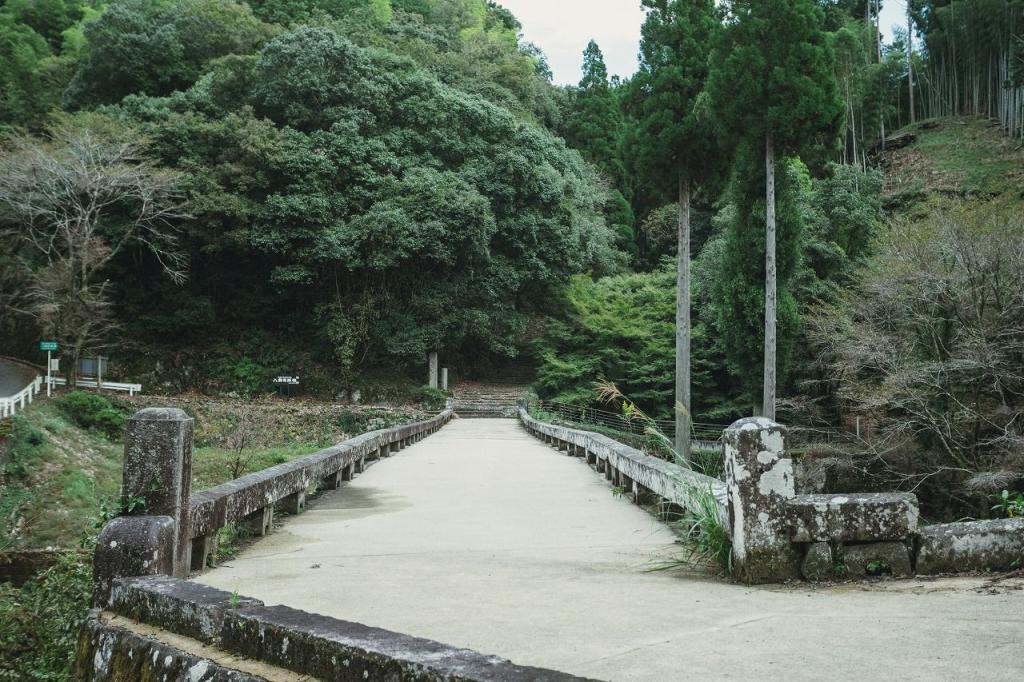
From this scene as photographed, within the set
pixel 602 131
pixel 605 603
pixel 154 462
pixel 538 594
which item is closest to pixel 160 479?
pixel 154 462

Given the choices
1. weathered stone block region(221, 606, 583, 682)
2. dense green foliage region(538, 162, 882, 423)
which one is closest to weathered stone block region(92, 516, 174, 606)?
weathered stone block region(221, 606, 583, 682)

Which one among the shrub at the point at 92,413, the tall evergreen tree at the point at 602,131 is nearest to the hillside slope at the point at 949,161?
the tall evergreen tree at the point at 602,131

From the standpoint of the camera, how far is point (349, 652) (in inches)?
88.0

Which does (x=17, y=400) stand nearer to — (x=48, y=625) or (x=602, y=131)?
(x=48, y=625)

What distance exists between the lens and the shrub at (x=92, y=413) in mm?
25906

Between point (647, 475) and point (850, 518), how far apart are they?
3436 millimetres

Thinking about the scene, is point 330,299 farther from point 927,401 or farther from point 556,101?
point 556,101

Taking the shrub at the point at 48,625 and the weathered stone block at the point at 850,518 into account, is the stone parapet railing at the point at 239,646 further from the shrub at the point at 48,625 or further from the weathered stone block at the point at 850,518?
the weathered stone block at the point at 850,518

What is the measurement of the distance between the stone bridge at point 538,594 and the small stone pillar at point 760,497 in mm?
12

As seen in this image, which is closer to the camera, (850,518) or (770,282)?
(850,518)

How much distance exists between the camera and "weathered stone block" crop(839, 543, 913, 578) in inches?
172

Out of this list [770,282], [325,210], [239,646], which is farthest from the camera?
[325,210]

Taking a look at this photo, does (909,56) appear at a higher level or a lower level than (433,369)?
higher

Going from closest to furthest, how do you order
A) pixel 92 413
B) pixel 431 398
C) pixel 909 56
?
1. pixel 92 413
2. pixel 431 398
3. pixel 909 56
